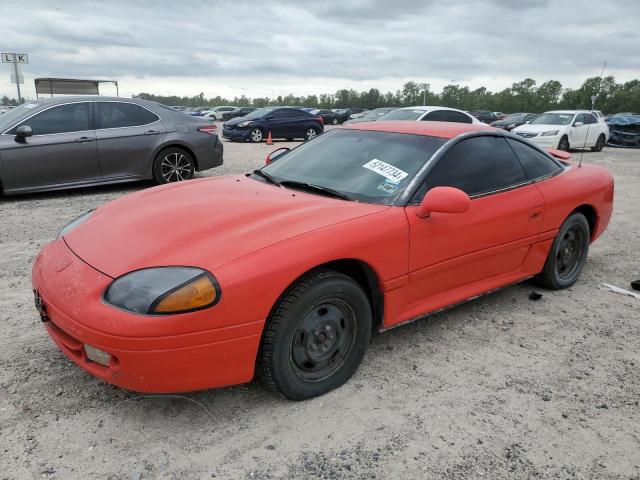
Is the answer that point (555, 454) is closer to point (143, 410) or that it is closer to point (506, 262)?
point (506, 262)

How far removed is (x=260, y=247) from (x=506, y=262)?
6.56 ft

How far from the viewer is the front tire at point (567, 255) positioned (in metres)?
4.08

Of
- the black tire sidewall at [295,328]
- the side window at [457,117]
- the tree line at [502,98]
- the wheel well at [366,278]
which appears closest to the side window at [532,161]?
the wheel well at [366,278]

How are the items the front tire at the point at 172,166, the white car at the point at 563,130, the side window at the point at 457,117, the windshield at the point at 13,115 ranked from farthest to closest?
the white car at the point at 563,130, the side window at the point at 457,117, the front tire at the point at 172,166, the windshield at the point at 13,115

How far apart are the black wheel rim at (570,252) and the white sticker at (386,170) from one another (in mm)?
1807

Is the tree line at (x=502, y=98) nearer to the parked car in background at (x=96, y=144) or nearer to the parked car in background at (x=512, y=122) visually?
the parked car in background at (x=512, y=122)

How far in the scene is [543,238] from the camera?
3.87 m

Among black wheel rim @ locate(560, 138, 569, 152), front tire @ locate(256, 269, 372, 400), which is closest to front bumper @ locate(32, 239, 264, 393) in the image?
front tire @ locate(256, 269, 372, 400)

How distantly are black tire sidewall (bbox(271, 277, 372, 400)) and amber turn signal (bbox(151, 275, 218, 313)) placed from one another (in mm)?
392

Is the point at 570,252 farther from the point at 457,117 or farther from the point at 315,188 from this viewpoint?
the point at 457,117

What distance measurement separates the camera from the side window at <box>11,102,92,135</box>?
694cm

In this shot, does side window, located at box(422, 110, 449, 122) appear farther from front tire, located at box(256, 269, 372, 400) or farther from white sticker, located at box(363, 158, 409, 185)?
front tire, located at box(256, 269, 372, 400)

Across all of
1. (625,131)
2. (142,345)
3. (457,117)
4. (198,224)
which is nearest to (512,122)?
(625,131)

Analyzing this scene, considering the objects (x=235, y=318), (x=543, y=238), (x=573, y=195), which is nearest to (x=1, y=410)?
(x=235, y=318)
